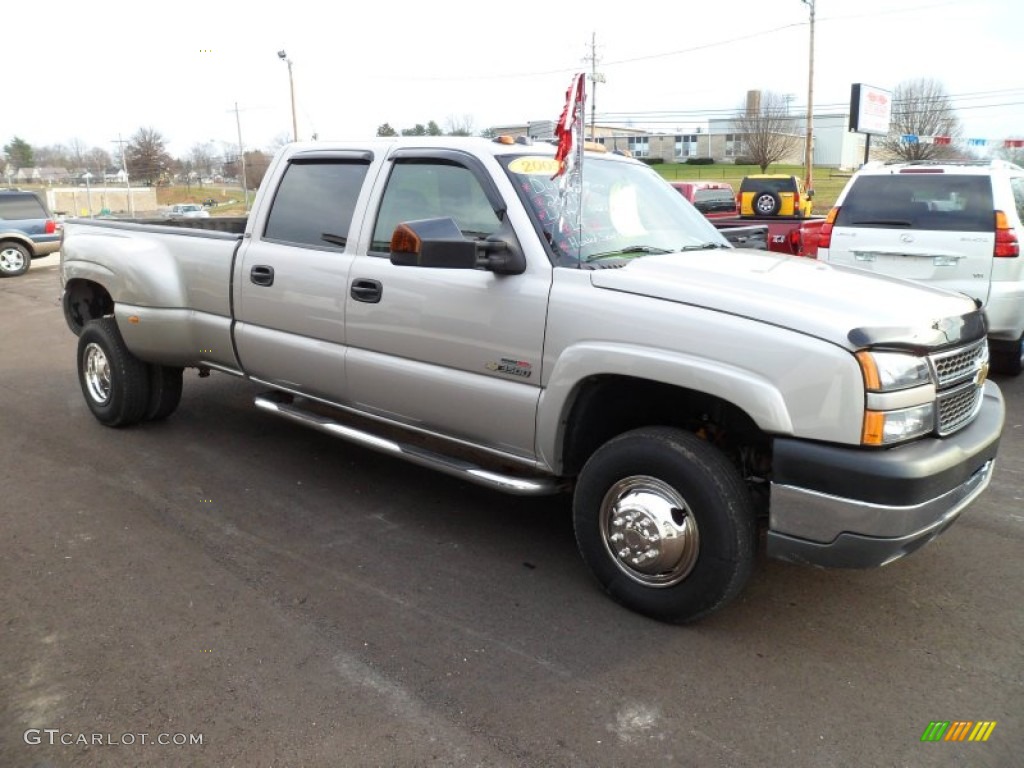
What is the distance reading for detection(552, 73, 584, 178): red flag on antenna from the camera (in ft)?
11.6

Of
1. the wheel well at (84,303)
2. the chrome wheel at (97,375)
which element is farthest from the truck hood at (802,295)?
the wheel well at (84,303)

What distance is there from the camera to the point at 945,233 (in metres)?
6.99

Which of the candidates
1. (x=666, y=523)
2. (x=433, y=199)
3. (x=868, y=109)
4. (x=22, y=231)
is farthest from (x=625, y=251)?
(x=868, y=109)

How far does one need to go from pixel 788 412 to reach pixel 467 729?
156 cm

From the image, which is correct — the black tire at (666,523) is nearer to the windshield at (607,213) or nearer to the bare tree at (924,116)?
the windshield at (607,213)

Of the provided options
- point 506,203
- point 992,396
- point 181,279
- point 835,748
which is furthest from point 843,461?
A: point 181,279

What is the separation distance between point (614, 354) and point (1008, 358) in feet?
19.5

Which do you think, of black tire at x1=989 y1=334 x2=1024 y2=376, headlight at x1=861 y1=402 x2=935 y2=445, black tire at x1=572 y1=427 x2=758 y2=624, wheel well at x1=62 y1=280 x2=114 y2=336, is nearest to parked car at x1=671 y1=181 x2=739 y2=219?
black tire at x1=989 y1=334 x2=1024 y2=376

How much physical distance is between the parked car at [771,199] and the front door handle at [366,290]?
57.4 ft

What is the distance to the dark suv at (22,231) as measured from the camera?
57.4 ft

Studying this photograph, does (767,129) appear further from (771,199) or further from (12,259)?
(12,259)

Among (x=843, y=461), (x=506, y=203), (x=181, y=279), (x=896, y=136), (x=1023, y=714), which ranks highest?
(x=896, y=136)

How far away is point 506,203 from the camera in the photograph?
3.80m

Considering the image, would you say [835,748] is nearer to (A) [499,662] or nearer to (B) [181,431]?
(A) [499,662]
